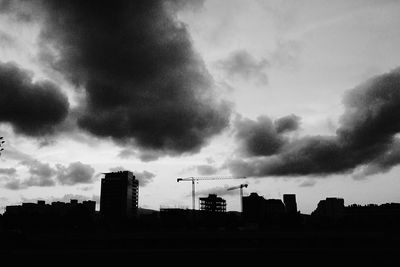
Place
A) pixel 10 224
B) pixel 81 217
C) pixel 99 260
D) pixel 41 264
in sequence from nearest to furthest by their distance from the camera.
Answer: pixel 41 264, pixel 99 260, pixel 10 224, pixel 81 217

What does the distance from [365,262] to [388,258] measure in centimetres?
318

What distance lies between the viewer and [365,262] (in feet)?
72.8

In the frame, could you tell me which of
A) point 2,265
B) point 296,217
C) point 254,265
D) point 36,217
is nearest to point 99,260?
point 2,265

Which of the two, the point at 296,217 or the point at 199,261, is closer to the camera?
the point at 199,261

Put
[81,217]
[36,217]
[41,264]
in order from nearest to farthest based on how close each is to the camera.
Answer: [41,264], [36,217], [81,217]

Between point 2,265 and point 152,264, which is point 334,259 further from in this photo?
point 2,265

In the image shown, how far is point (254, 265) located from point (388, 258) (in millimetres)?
10353

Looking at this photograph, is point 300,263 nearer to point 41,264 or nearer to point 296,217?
point 41,264

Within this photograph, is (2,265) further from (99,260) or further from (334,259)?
(334,259)

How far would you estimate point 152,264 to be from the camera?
74.9 feet

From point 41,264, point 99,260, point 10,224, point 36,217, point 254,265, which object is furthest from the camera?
point 36,217

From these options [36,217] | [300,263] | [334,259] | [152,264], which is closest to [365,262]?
[334,259]

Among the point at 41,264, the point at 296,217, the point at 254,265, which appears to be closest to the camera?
the point at 254,265

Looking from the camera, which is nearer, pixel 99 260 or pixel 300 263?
pixel 300 263
